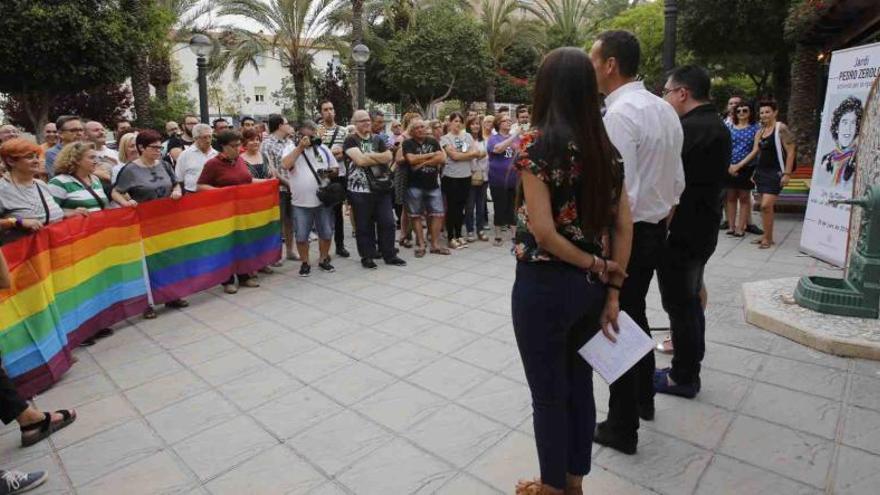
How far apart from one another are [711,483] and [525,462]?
0.83 metres

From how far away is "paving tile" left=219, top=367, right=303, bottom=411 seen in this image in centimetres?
355

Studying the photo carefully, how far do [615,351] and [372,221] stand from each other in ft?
16.7

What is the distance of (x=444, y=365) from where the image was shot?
3.97 meters

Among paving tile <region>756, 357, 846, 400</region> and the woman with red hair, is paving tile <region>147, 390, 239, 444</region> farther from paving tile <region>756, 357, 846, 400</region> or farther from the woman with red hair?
paving tile <region>756, 357, 846, 400</region>

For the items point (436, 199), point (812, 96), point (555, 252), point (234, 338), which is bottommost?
point (234, 338)

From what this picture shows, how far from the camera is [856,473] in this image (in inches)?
104

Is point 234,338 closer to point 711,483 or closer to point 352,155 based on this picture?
point 352,155

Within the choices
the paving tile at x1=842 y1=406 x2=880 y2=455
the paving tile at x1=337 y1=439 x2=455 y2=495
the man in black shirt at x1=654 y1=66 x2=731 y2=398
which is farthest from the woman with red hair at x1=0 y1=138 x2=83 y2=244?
the paving tile at x1=842 y1=406 x2=880 y2=455

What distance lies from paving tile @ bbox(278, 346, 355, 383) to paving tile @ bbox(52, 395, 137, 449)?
3.26 ft

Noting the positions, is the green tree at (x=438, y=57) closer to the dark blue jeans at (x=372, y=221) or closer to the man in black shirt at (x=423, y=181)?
the man in black shirt at (x=423, y=181)

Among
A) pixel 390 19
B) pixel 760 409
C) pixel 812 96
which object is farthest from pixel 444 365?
pixel 390 19

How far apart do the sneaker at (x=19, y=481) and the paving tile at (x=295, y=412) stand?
1.05 m

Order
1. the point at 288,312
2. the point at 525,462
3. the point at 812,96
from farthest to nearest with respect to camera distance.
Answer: the point at 812,96 < the point at 288,312 < the point at 525,462

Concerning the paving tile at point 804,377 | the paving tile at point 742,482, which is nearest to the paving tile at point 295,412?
the paving tile at point 742,482
